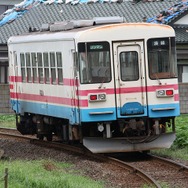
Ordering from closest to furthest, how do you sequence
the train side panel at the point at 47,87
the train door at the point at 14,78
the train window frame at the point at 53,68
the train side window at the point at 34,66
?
1. the train side panel at the point at 47,87
2. the train window frame at the point at 53,68
3. the train side window at the point at 34,66
4. the train door at the point at 14,78

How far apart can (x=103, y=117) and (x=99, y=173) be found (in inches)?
70.2

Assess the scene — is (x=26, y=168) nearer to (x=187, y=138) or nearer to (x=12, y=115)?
(x=187, y=138)

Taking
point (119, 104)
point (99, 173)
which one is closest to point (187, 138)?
point (119, 104)

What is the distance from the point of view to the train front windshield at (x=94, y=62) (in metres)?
16.5

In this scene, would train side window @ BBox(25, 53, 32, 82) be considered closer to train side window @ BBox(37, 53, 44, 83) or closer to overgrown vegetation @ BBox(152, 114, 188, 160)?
train side window @ BBox(37, 53, 44, 83)

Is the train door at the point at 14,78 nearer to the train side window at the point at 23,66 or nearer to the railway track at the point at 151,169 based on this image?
the train side window at the point at 23,66

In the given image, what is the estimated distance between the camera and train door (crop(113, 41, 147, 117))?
16562mm

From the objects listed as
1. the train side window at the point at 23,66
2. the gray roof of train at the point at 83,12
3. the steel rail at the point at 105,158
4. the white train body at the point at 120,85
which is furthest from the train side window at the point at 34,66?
the gray roof of train at the point at 83,12

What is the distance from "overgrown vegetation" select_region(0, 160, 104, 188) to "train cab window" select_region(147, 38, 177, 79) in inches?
101

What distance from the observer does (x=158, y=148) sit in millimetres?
17219

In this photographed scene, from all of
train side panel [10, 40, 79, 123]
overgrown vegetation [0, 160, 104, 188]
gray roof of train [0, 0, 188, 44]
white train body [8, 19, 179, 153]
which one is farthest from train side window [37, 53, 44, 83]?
gray roof of train [0, 0, 188, 44]

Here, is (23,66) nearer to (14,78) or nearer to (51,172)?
(14,78)

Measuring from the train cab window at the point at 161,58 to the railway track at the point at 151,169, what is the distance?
167cm

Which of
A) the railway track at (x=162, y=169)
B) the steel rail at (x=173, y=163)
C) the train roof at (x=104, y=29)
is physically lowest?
the railway track at (x=162, y=169)
